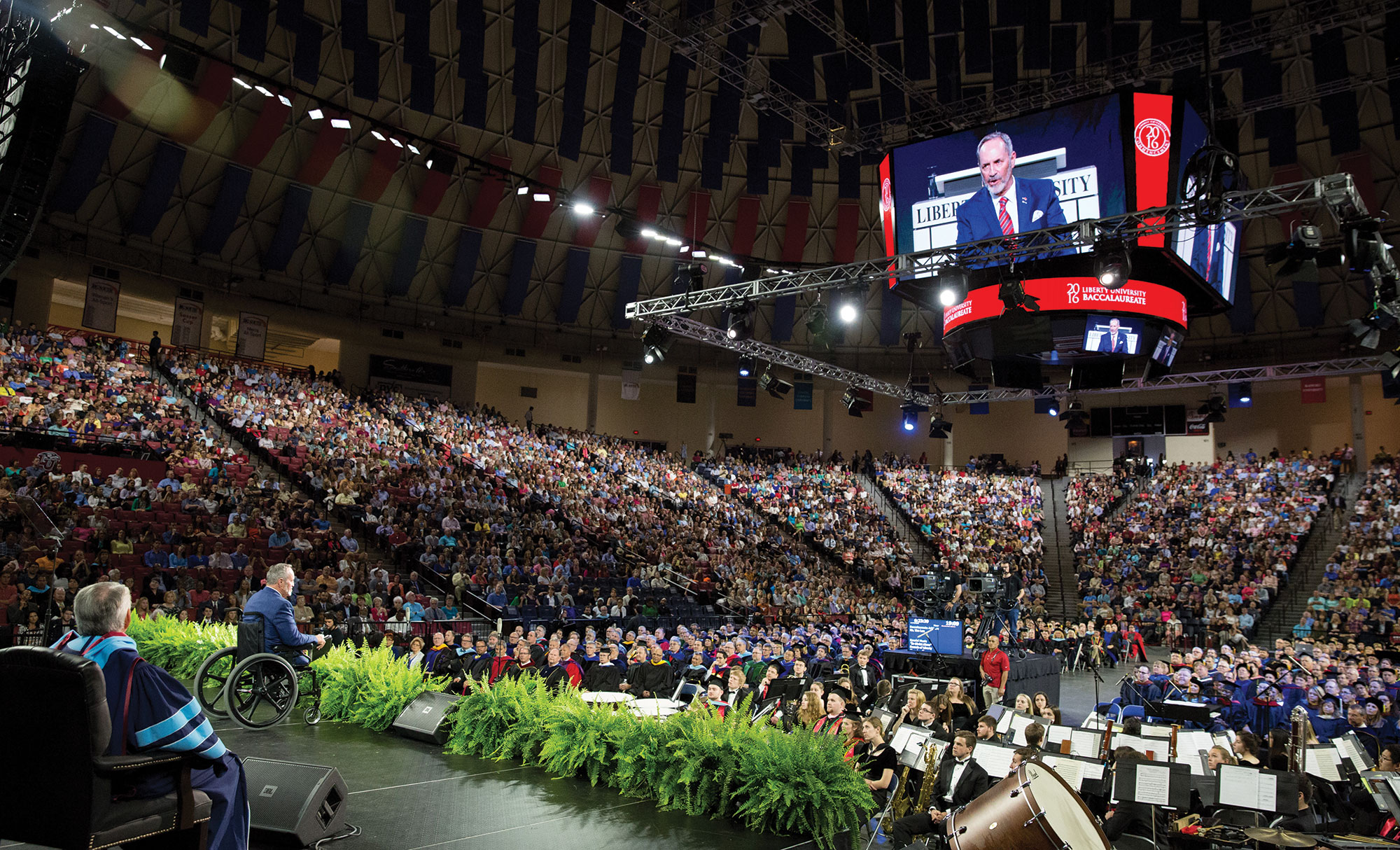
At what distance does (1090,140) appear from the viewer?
14.4 metres

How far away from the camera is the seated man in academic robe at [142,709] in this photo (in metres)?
3.50

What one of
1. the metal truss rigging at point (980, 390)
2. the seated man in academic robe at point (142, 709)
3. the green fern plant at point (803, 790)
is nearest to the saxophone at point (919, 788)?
the green fern plant at point (803, 790)

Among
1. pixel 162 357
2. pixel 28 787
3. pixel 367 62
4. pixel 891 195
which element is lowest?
pixel 28 787

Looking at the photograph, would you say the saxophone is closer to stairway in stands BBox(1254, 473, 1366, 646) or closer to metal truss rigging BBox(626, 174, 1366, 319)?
metal truss rigging BBox(626, 174, 1366, 319)

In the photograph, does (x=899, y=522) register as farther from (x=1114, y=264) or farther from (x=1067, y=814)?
(x=1067, y=814)

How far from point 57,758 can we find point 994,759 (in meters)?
6.28

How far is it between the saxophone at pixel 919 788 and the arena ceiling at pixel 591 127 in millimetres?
11911

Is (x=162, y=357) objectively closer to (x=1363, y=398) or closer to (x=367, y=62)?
(x=367, y=62)

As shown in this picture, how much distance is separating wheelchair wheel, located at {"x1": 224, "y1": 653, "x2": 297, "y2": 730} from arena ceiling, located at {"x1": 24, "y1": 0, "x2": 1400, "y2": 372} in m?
8.61

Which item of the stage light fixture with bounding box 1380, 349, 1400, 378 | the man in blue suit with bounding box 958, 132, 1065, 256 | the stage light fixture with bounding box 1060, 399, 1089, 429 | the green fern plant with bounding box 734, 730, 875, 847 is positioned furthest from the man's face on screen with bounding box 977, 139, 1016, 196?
the stage light fixture with bounding box 1060, 399, 1089, 429

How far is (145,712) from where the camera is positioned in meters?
3.52

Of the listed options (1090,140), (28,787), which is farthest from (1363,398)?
(28,787)

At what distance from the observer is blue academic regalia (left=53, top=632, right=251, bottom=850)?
11.5ft

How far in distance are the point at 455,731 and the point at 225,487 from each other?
41.7ft
